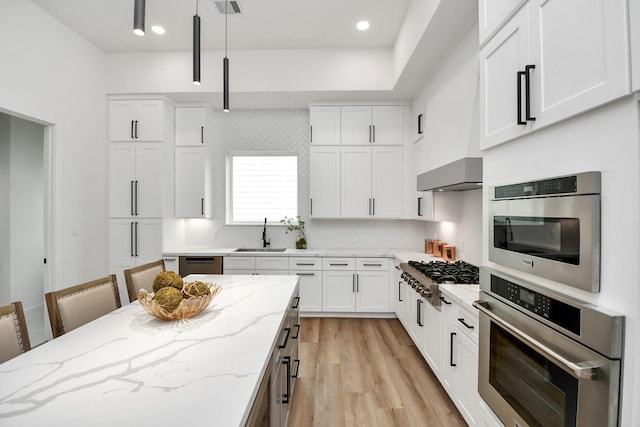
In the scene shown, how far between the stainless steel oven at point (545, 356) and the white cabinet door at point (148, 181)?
3.82 metres

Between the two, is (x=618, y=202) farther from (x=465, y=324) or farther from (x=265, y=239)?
(x=265, y=239)

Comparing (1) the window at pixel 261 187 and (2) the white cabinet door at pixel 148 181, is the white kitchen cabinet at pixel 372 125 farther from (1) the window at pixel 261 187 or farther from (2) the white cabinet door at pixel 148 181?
(2) the white cabinet door at pixel 148 181

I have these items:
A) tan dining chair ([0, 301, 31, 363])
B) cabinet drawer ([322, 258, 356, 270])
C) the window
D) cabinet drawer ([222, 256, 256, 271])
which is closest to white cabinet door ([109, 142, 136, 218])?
the window

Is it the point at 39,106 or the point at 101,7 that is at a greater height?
the point at 101,7

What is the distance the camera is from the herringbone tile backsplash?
14.8 feet

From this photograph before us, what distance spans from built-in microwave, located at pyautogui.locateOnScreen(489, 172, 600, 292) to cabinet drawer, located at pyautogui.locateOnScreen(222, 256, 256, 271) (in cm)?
313

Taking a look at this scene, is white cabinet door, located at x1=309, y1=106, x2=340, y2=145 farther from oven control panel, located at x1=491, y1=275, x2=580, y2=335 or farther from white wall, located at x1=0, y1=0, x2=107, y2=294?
oven control panel, located at x1=491, y1=275, x2=580, y2=335

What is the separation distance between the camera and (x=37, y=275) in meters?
4.25

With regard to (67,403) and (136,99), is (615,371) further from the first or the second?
(136,99)

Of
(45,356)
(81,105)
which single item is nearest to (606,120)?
(45,356)

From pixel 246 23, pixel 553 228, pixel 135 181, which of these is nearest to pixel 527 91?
pixel 553 228

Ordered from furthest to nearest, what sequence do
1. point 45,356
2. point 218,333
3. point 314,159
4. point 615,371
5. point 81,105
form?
point 314,159 → point 81,105 → point 218,333 → point 45,356 → point 615,371

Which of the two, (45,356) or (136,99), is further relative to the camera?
(136,99)

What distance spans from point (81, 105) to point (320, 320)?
379 centimetres
